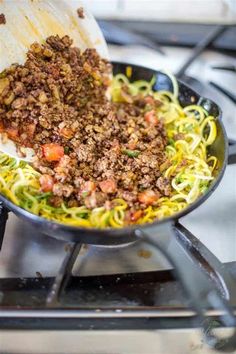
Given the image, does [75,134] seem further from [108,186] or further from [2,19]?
[2,19]

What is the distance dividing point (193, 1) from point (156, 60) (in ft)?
1.50

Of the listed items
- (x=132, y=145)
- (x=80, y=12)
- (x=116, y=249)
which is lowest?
(x=116, y=249)

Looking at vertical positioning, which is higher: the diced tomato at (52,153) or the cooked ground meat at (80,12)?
the cooked ground meat at (80,12)

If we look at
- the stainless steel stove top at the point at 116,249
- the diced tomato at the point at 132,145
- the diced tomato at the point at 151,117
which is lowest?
the stainless steel stove top at the point at 116,249

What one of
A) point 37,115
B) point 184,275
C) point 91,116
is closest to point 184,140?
point 91,116

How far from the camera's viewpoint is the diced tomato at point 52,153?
4.30 ft

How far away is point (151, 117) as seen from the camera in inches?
59.8

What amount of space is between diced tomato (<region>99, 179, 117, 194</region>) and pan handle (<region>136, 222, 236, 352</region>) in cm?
23

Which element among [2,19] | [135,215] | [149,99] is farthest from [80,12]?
[135,215]

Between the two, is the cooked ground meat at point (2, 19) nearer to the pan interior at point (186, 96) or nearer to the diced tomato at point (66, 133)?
the diced tomato at point (66, 133)

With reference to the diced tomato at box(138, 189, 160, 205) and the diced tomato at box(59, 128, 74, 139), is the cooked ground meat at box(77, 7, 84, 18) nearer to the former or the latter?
the diced tomato at box(59, 128, 74, 139)

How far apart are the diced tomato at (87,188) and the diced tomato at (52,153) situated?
0.13m

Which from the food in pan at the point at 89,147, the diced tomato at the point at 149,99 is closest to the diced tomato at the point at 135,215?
the food in pan at the point at 89,147

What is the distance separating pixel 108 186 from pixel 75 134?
Result: 0.21m
